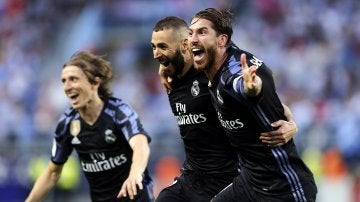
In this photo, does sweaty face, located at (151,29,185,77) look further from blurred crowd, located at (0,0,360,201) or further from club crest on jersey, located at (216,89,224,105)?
blurred crowd, located at (0,0,360,201)

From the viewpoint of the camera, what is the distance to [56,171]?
8719 millimetres

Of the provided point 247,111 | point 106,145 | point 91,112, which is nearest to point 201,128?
point 247,111

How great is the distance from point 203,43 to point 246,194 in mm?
1148

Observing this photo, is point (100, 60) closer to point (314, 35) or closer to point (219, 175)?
point (219, 175)

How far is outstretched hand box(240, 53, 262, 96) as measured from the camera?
6176 mm

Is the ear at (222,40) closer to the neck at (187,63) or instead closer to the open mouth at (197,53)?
the open mouth at (197,53)

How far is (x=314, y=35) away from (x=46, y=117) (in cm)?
564

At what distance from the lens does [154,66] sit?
19781 mm

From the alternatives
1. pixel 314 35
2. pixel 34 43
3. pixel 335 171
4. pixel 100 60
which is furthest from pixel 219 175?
pixel 34 43

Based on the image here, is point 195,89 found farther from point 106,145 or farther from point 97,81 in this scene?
point 97,81

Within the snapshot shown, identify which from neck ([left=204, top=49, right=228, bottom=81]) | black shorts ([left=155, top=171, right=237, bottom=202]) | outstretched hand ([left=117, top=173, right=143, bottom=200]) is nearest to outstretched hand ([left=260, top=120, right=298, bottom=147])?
neck ([left=204, top=49, right=228, bottom=81])

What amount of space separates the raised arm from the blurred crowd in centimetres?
604

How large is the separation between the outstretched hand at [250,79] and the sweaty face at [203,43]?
22.4 inches

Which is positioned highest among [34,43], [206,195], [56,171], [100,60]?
[34,43]
